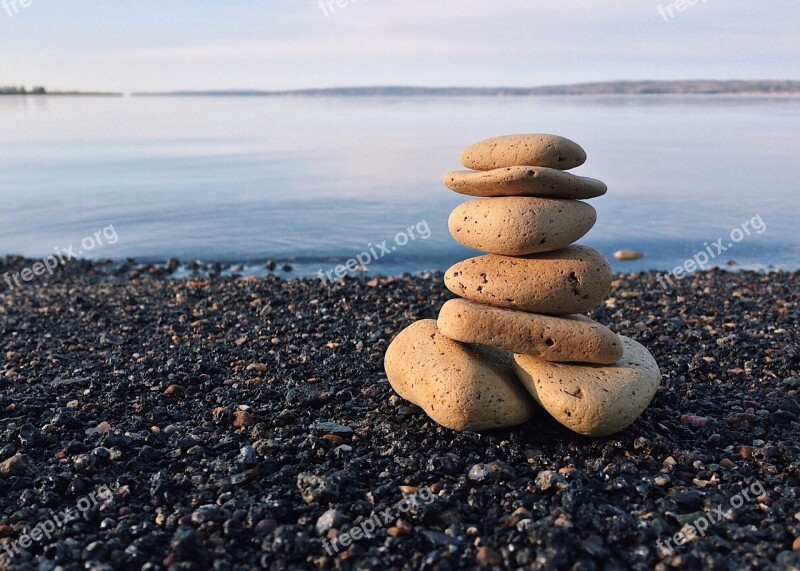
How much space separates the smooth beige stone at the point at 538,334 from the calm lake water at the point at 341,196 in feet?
31.5

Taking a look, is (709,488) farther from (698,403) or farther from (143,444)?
(143,444)

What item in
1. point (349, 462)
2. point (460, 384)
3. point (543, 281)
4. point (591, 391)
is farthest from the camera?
point (543, 281)

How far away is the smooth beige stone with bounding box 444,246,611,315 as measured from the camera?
6500mm

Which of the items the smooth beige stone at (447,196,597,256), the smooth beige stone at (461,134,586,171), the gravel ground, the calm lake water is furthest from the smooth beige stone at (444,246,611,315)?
the calm lake water

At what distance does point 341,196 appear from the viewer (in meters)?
24.0

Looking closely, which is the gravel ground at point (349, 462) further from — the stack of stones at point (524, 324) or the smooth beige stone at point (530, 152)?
the smooth beige stone at point (530, 152)

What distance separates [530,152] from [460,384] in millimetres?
2222

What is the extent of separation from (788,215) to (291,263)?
14.2 meters

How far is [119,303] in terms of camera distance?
1162 centimetres

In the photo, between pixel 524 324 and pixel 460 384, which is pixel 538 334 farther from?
pixel 460 384

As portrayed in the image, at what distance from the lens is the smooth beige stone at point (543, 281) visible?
6.50 meters

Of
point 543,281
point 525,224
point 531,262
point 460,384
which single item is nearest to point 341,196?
point 531,262

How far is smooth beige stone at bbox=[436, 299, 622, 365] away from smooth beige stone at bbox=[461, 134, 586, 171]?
141 centimetres

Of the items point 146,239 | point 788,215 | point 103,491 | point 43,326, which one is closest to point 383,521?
point 103,491
